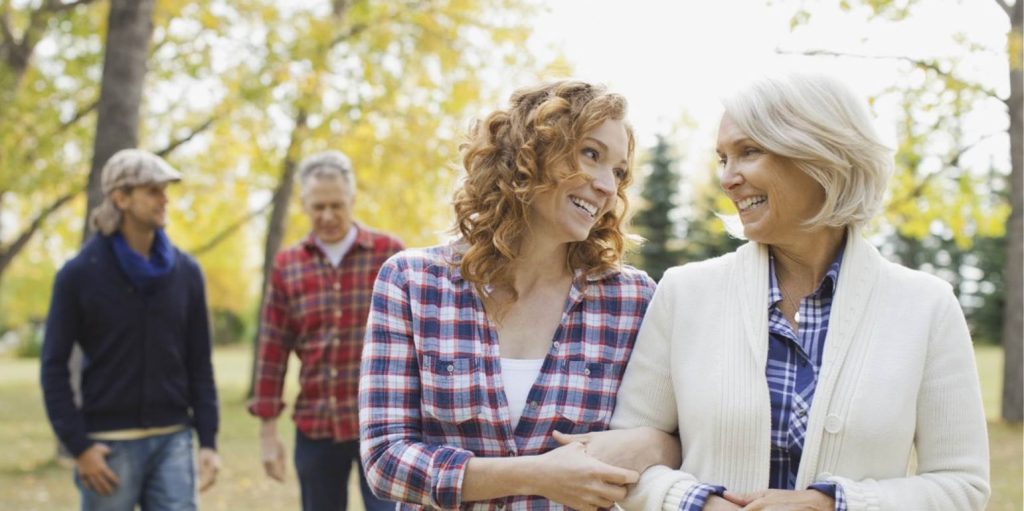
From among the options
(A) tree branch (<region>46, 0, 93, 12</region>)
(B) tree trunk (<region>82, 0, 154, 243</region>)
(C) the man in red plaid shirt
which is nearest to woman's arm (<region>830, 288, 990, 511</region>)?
(C) the man in red plaid shirt

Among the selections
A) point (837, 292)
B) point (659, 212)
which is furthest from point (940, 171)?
point (659, 212)

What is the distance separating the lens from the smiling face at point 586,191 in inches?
111

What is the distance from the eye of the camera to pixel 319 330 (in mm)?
5195

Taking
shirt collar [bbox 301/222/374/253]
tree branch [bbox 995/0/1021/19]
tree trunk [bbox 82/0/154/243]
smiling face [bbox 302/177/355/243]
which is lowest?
shirt collar [bbox 301/222/374/253]

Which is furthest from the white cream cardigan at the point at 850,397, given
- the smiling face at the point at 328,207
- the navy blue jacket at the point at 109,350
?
the smiling face at the point at 328,207

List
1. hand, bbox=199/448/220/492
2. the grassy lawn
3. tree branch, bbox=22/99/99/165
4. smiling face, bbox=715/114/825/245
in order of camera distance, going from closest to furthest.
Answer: smiling face, bbox=715/114/825/245
hand, bbox=199/448/220/492
the grassy lawn
tree branch, bbox=22/99/99/165

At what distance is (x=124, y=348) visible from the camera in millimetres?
4648

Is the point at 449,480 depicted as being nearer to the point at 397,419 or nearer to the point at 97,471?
the point at 397,419

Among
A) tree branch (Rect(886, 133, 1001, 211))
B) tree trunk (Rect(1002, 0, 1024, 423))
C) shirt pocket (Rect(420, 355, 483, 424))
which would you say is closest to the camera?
shirt pocket (Rect(420, 355, 483, 424))

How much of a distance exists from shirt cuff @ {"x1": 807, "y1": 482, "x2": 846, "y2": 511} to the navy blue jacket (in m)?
3.25

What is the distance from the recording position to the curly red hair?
278 cm

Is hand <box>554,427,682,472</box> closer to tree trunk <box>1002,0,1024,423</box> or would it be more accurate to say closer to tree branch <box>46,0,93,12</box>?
tree branch <box>46,0,93,12</box>

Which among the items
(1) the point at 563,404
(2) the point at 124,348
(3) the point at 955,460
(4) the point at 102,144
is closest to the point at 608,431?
(1) the point at 563,404

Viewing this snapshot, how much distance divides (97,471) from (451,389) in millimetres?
2504
